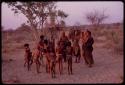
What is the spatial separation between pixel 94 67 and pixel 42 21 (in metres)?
3.34

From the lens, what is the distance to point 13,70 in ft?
41.2

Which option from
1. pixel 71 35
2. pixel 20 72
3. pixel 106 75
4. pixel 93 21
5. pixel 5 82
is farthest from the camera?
pixel 93 21

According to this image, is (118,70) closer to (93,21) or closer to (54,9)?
(54,9)

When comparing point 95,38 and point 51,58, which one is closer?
point 51,58

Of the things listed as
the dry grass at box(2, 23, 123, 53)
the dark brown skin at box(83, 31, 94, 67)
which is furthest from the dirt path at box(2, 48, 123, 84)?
the dry grass at box(2, 23, 123, 53)

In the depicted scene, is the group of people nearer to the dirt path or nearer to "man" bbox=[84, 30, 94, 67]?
"man" bbox=[84, 30, 94, 67]

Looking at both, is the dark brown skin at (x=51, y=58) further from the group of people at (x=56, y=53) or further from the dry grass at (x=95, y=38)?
the dry grass at (x=95, y=38)

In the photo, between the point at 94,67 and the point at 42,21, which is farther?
the point at 42,21

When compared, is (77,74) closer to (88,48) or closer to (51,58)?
(51,58)

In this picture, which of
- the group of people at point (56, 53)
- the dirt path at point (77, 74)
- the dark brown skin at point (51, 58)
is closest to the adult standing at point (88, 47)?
the group of people at point (56, 53)

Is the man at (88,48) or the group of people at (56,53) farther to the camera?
the man at (88,48)

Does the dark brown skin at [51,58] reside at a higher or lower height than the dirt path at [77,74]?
higher

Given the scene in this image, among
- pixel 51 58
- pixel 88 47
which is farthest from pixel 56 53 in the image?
pixel 88 47

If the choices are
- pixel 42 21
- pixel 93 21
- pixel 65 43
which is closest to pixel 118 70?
pixel 65 43
